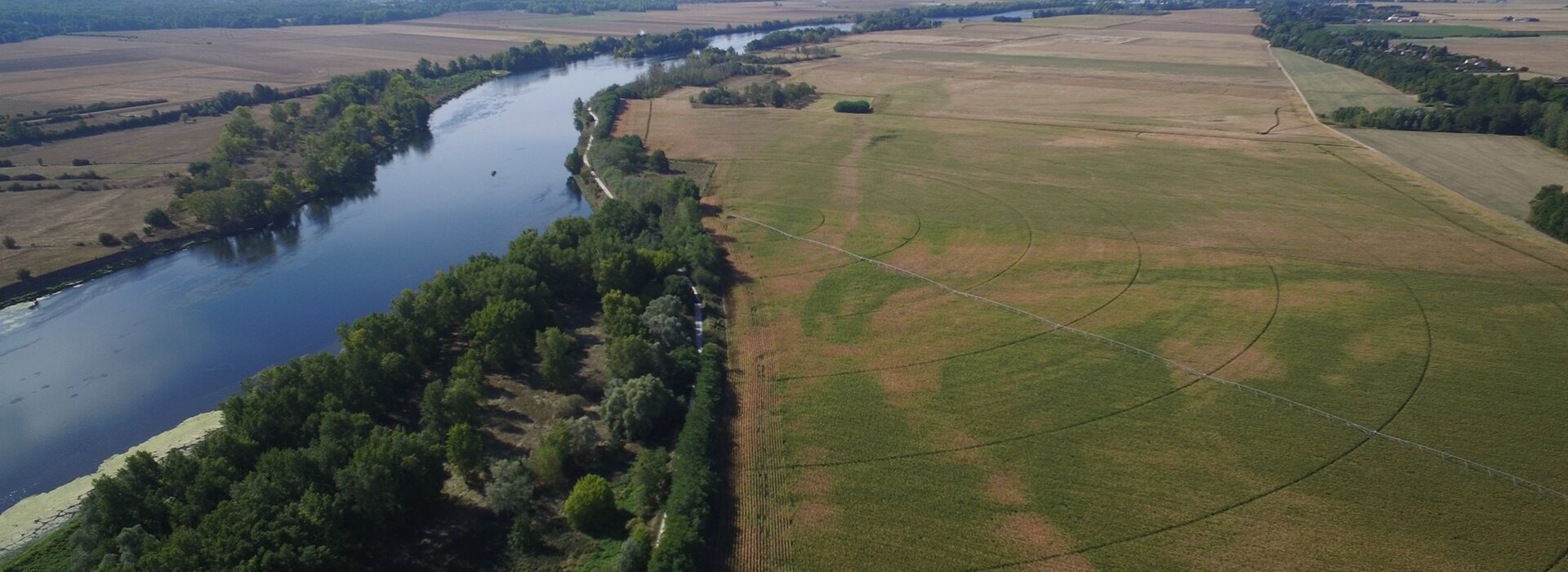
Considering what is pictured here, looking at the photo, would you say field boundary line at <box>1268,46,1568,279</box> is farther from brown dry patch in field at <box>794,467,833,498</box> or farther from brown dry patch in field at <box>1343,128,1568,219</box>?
brown dry patch in field at <box>794,467,833,498</box>

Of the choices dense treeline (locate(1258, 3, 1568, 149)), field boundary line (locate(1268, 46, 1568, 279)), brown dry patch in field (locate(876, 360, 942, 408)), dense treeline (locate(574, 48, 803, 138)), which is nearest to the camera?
brown dry patch in field (locate(876, 360, 942, 408))

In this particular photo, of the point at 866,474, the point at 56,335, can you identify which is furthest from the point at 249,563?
the point at 56,335

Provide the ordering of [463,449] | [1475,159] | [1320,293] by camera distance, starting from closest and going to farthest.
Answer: [463,449] → [1320,293] → [1475,159]

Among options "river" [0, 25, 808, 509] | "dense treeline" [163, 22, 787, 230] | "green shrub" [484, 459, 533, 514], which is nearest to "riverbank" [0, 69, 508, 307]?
"river" [0, 25, 808, 509]

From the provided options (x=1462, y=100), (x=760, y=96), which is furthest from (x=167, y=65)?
(x=1462, y=100)

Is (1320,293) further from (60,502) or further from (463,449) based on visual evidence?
(60,502)
